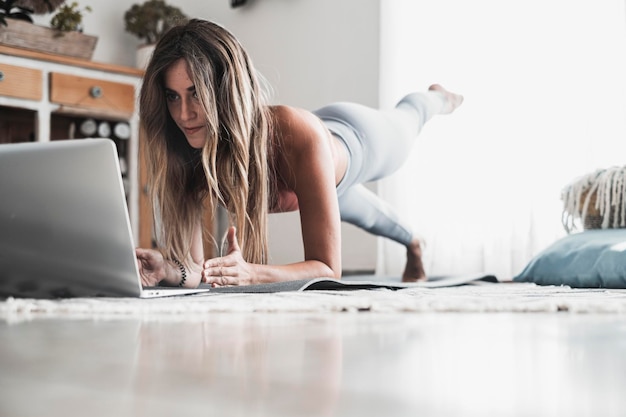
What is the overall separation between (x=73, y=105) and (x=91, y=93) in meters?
0.11

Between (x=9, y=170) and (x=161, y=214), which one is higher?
(x=9, y=170)

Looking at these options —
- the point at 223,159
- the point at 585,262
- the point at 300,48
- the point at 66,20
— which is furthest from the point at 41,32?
the point at 585,262

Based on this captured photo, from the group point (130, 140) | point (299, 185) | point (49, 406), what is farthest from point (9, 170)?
point (130, 140)

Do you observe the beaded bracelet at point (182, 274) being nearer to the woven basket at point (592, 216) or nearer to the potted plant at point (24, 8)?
the woven basket at point (592, 216)

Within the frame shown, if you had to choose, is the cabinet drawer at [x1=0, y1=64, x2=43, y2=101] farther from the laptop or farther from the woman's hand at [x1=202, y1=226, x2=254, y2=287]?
the laptop

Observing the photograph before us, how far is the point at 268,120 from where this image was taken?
1.55 meters

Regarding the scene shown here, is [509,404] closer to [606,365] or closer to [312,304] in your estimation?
[606,365]

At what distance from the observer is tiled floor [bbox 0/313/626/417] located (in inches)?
11.7

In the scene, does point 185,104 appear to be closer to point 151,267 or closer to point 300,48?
point 151,267

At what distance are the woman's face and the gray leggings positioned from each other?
1.48ft

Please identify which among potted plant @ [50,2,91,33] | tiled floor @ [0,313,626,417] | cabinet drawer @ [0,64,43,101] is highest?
potted plant @ [50,2,91,33]

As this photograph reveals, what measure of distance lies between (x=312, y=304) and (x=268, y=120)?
0.78 metres

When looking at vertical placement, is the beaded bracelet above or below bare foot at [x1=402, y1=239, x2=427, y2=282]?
above

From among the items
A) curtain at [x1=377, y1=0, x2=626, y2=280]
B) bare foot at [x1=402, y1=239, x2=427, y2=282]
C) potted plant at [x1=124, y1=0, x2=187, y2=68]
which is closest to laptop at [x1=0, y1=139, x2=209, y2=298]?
bare foot at [x1=402, y1=239, x2=427, y2=282]
